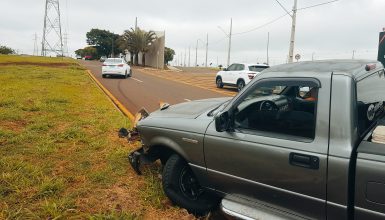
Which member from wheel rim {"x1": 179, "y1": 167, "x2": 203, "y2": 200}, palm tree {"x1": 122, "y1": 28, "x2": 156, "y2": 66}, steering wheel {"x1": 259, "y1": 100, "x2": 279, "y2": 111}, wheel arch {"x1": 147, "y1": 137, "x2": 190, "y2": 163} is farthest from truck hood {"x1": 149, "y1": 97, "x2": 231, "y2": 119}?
palm tree {"x1": 122, "y1": 28, "x2": 156, "y2": 66}

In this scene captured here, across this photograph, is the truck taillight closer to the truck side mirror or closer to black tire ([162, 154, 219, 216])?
the truck side mirror

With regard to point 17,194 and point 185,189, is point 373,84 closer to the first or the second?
point 185,189

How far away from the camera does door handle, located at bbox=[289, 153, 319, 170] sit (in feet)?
9.30

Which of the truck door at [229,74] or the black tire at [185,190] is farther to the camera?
the truck door at [229,74]

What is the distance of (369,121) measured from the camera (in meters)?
3.20

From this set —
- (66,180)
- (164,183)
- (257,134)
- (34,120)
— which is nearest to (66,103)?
(34,120)

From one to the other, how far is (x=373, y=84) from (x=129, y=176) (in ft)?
10.8

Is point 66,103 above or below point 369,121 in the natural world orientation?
below

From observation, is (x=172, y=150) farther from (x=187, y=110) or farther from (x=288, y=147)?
(x=288, y=147)

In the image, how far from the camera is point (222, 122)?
3.45m

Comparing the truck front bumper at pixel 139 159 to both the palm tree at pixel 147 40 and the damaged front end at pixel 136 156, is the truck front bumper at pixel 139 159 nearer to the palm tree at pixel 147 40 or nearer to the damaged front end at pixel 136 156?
the damaged front end at pixel 136 156

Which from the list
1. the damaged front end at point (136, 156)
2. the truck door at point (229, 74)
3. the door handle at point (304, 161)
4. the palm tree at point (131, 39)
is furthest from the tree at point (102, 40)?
the door handle at point (304, 161)

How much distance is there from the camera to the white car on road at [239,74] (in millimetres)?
19359

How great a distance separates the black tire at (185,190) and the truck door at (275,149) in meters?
0.42
